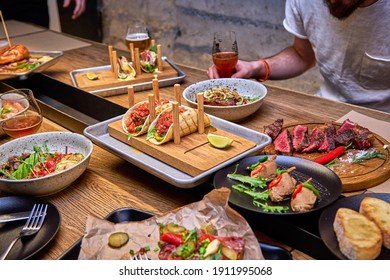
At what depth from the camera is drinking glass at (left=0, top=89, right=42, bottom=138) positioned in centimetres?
171

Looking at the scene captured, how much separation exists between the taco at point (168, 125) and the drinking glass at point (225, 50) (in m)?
0.70

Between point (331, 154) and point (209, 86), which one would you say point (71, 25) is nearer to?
point (209, 86)

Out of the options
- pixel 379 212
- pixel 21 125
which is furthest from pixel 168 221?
pixel 21 125

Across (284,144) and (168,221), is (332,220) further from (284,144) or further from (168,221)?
(284,144)

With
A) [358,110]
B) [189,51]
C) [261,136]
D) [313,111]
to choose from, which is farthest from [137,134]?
[189,51]

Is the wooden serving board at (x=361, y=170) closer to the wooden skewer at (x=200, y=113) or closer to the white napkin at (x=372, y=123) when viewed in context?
the white napkin at (x=372, y=123)

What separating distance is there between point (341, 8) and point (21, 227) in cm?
180

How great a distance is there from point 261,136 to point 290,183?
1.07 ft

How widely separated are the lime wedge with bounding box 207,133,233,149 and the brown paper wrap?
13.6 inches

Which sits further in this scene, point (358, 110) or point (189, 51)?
point (189, 51)

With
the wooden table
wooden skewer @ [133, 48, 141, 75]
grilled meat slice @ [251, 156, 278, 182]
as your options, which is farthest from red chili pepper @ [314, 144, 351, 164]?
wooden skewer @ [133, 48, 141, 75]

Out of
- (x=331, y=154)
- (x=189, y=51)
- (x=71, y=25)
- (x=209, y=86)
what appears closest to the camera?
(x=331, y=154)

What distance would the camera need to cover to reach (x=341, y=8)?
7.37 feet
